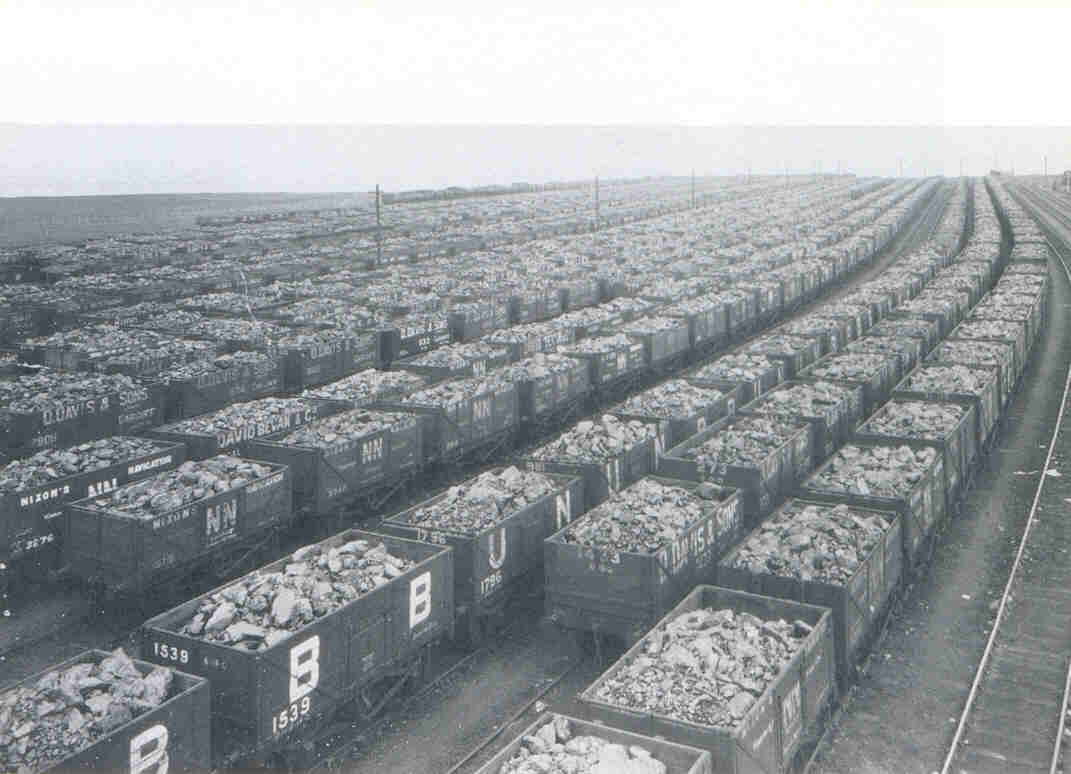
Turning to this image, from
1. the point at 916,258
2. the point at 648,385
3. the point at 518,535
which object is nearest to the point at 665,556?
the point at 518,535

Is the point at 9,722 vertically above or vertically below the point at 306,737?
above

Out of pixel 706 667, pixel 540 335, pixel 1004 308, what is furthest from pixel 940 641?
pixel 1004 308

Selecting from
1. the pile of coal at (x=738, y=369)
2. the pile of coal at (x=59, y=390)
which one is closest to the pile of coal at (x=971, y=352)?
the pile of coal at (x=738, y=369)

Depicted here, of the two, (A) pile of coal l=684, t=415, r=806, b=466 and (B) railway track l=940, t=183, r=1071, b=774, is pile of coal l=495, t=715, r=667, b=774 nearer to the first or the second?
(B) railway track l=940, t=183, r=1071, b=774

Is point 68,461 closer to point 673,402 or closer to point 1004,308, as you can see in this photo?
point 673,402

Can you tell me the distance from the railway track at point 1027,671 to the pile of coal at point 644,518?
509 cm

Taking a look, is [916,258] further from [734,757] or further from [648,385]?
[734,757]

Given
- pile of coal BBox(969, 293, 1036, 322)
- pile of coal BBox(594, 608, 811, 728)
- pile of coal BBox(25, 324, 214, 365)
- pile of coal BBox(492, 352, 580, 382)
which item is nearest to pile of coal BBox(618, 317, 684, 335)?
pile of coal BBox(492, 352, 580, 382)

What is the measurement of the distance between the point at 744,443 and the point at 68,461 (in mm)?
14279

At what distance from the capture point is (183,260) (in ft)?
220

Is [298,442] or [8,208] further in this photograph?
[8,208]

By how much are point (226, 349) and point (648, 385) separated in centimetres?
1505

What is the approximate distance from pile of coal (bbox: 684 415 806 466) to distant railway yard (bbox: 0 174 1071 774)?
10 cm

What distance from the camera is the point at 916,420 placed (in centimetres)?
2330
